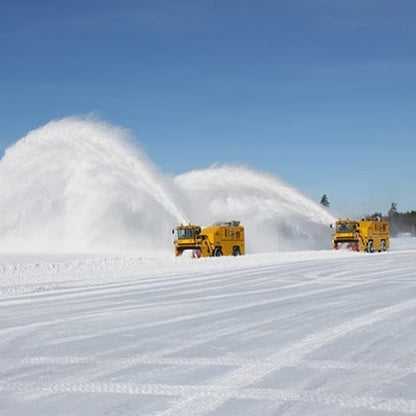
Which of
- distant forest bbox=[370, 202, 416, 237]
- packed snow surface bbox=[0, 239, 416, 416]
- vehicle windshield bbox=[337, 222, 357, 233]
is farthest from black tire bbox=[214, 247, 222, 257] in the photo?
distant forest bbox=[370, 202, 416, 237]

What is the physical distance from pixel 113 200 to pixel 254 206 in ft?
32.4

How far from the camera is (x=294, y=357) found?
6.75 metres

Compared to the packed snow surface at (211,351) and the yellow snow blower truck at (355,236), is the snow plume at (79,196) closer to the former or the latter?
the yellow snow blower truck at (355,236)

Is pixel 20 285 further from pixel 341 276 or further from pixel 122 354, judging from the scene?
pixel 122 354

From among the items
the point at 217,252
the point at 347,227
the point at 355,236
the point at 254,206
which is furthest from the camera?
the point at 254,206

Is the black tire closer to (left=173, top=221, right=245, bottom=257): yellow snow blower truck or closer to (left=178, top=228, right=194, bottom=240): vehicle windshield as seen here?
(left=173, top=221, right=245, bottom=257): yellow snow blower truck

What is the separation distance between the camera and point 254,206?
4509 cm

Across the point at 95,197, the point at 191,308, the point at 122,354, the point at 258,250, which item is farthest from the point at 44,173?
the point at 122,354

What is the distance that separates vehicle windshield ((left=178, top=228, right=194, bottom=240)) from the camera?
1331 inches

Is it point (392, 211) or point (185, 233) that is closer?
point (185, 233)

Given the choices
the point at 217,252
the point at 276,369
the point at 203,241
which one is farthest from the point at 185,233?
the point at 276,369

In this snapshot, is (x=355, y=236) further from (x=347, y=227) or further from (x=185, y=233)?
(x=185, y=233)

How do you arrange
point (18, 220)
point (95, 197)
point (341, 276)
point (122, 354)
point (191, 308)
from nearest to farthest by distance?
point (122, 354) < point (191, 308) < point (341, 276) < point (95, 197) < point (18, 220)

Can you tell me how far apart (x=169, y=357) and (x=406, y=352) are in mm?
2570
